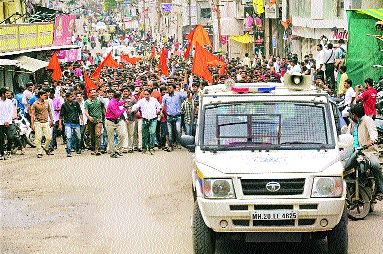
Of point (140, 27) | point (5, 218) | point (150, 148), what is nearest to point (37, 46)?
point (150, 148)

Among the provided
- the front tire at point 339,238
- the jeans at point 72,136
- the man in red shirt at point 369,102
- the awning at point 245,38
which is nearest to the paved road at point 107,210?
the jeans at point 72,136

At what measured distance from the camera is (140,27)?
141 m

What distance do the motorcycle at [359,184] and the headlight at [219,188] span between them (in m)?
2.97

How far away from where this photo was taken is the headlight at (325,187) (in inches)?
369

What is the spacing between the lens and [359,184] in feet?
39.7

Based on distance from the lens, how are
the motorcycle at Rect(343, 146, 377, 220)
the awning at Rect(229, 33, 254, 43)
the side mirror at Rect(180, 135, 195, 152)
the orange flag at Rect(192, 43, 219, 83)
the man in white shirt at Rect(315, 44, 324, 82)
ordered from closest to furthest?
the side mirror at Rect(180, 135, 195, 152) < the motorcycle at Rect(343, 146, 377, 220) < the orange flag at Rect(192, 43, 219, 83) < the man in white shirt at Rect(315, 44, 324, 82) < the awning at Rect(229, 33, 254, 43)

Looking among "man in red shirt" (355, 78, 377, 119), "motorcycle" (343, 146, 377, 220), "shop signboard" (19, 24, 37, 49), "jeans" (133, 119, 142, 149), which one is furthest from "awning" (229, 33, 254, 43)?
"motorcycle" (343, 146, 377, 220)

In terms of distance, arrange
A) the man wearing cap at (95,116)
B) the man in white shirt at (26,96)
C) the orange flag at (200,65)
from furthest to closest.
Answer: the orange flag at (200,65) < the man in white shirt at (26,96) < the man wearing cap at (95,116)

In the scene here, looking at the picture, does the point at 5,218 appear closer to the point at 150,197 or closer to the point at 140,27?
the point at 150,197

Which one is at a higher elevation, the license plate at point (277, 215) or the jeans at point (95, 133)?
the license plate at point (277, 215)

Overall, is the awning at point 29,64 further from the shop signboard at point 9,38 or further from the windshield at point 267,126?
the windshield at point 267,126

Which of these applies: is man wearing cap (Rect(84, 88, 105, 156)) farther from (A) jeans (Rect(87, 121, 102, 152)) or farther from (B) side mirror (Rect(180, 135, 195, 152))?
(B) side mirror (Rect(180, 135, 195, 152))

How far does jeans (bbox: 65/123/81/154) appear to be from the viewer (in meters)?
20.4

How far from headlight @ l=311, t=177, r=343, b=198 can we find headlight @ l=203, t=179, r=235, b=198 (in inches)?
33.9
